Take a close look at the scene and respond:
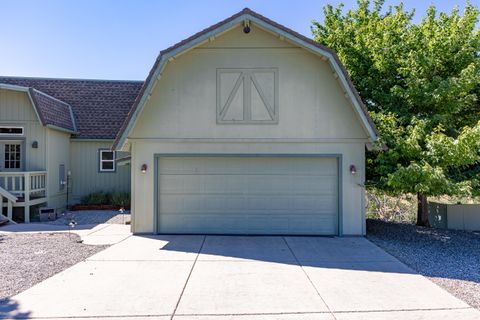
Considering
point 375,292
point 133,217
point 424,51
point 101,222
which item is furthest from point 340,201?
point 101,222

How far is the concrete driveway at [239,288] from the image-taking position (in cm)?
465

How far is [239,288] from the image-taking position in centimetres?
556

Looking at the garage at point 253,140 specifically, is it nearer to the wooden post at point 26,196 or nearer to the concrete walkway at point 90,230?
the concrete walkway at point 90,230

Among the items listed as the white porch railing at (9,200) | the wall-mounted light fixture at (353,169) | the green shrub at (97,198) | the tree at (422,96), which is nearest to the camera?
the tree at (422,96)

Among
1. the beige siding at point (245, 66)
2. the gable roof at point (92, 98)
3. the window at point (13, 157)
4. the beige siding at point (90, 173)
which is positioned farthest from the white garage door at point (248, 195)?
the window at point (13, 157)

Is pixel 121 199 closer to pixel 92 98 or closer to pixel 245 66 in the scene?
pixel 92 98

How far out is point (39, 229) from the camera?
10.7m

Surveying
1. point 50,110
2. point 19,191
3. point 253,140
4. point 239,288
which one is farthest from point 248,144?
point 50,110

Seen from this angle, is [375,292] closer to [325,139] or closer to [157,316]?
[157,316]

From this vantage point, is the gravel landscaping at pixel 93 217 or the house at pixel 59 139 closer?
the gravel landscaping at pixel 93 217

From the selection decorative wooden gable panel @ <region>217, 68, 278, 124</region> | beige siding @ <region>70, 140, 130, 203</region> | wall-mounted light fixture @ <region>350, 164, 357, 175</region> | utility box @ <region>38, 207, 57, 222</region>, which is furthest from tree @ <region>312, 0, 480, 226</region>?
utility box @ <region>38, 207, 57, 222</region>

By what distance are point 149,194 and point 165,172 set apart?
29.3 inches

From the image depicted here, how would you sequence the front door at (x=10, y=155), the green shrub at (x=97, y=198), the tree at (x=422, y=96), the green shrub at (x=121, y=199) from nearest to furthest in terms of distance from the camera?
the tree at (x=422, y=96) < the front door at (x=10, y=155) < the green shrub at (x=121, y=199) < the green shrub at (x=97, y=198)

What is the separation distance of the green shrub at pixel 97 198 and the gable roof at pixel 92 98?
2.52 metres
